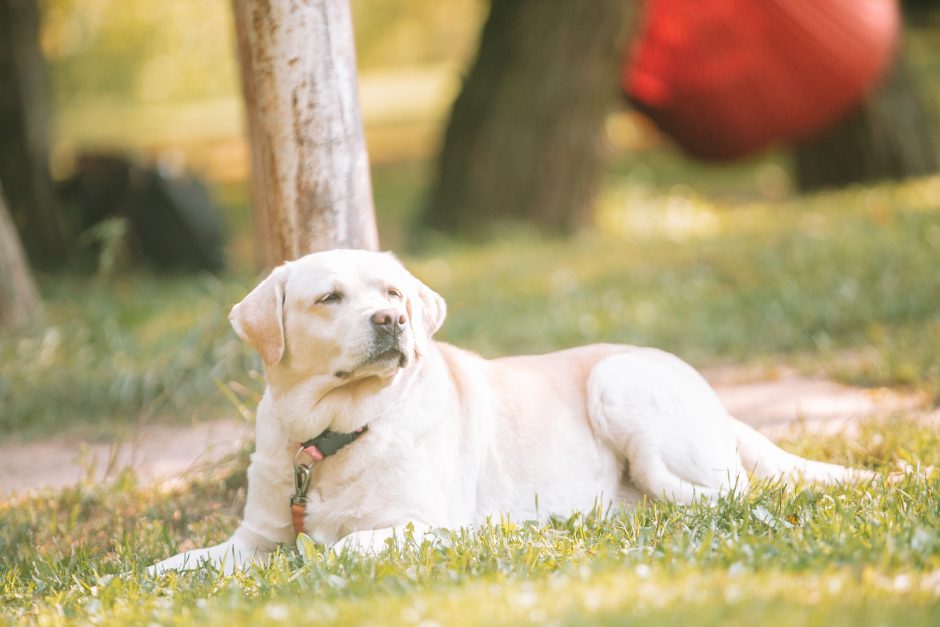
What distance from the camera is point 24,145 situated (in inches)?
407

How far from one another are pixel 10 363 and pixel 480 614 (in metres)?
4.54

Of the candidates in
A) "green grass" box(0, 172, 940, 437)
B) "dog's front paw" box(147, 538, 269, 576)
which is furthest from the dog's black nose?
"green grass" box(0, 172, 940, 437)

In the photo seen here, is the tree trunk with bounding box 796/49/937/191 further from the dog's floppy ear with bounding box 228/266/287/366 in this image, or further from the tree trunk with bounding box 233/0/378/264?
the dog's floppy ear with bounding box 228/266/287/366

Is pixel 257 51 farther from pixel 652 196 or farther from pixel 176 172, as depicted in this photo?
pixel 652 196

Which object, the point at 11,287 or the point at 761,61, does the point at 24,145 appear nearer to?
the point at 11,287

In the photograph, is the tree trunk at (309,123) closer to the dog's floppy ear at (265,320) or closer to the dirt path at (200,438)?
the dog's floppy ear at (265,320)

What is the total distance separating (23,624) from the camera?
127 inches

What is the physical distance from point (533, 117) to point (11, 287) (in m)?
4.77

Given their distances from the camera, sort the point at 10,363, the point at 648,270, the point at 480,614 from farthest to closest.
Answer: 1. the point at 648,270
2. the point at 10,363
3. the point at 480,614

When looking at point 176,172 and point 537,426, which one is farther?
point 176,172

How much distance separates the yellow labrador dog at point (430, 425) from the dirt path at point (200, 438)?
37.3 inches

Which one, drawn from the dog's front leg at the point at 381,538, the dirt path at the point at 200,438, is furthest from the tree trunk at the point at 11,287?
the dog's front leg at the point at 381,538

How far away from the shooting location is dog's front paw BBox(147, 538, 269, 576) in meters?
3.71

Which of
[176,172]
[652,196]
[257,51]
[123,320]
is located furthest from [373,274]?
[652,196]
